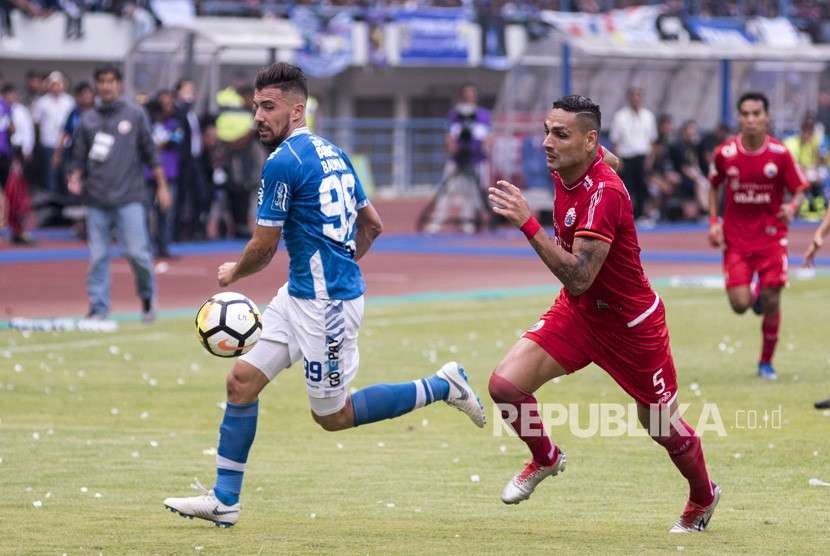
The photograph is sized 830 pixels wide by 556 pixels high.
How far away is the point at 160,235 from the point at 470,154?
6.89m

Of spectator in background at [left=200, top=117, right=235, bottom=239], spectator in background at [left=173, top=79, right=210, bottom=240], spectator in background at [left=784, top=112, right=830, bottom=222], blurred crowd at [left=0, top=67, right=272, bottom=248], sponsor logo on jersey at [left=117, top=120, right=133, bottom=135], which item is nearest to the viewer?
sponsor logo on jersey at [left=117, top=120, right=133, bottom=135]

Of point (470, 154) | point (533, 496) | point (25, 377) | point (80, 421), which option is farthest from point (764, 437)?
point (470, 154)

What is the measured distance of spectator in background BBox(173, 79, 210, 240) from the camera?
24.9 meters

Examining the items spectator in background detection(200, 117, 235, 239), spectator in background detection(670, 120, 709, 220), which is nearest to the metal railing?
spectator in background detection(670, 120, 709, 220)

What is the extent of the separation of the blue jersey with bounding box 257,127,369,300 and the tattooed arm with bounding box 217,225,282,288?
0.14 ft

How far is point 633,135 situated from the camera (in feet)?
98.9

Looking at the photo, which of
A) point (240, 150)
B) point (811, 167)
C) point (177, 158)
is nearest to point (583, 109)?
point (177, 158)

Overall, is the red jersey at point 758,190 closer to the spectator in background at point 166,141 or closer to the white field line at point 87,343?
the white field line at point 87,343

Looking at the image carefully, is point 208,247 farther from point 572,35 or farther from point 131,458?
point 131,458

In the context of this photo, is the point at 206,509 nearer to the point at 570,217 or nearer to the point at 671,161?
the point at 570,217

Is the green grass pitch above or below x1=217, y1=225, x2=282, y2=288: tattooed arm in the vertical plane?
below

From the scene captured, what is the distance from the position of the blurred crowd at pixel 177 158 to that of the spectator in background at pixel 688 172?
28.3 ft

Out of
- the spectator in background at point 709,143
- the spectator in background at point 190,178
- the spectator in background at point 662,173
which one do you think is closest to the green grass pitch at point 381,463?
the spectator in background at point 190,178

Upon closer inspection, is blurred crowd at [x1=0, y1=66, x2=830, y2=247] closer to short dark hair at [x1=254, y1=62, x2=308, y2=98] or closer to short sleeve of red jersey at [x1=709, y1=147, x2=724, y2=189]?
short sleeve of red jersey at [x1=709, y1=147, x2=724, y2=189]
